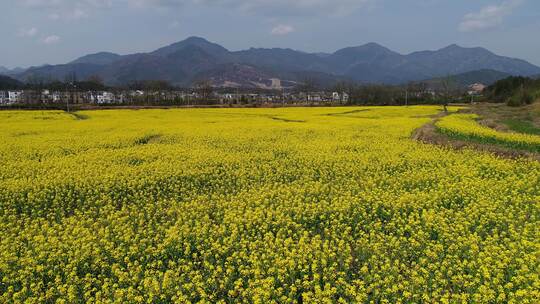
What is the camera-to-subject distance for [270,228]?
10328mm

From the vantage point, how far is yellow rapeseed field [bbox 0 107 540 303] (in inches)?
287

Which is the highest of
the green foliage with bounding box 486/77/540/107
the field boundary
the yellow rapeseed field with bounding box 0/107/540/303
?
the green foliage with bounding box 486/77/540/107

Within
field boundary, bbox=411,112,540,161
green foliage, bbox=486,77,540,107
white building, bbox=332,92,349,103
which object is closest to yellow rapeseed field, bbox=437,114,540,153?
field boundary, bbox=411,112,540,161

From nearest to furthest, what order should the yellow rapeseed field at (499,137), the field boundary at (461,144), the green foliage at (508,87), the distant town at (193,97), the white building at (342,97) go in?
the field boundary at (461,144), the yellow rapeseed field at (499,137), the green foliage at (508,87), the distant town at (193,97), the white building at (342,97)

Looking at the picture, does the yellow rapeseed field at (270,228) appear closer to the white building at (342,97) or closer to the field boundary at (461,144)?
the field boundary at (461,144)

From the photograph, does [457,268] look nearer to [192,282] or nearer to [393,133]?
[192,282]

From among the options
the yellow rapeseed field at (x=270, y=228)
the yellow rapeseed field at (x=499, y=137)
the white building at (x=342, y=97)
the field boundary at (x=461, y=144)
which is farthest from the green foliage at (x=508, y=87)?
the yellow rapeseed field at (x=270, y=228)

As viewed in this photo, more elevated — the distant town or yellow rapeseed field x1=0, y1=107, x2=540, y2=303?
the distant town

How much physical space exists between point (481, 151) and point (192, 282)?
1711 centimetres

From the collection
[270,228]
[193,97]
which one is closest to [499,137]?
[270,228]

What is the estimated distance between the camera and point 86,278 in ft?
25.3

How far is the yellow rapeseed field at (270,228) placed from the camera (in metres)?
7.30

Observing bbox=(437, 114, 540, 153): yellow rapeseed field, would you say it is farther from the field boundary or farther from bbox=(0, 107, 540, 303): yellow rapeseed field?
bbox=(0, 107, 540, 303): yellow rapeseed field

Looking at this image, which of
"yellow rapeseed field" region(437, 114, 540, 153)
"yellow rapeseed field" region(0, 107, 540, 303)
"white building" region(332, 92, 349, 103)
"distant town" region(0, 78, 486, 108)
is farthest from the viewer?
"white building" region(332, 92, 349, 103)
